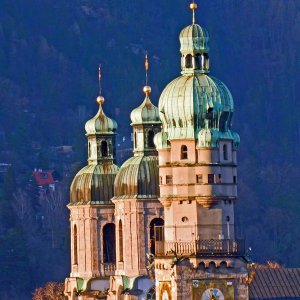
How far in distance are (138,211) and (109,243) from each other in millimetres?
6925

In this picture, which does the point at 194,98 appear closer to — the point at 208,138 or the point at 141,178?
the point at 208,138

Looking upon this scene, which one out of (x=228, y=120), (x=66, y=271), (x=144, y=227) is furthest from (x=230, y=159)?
(x=66, y=271)

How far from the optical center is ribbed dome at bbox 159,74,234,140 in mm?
90938

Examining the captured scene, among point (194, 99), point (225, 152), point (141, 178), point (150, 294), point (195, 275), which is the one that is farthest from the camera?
point (141, 178)

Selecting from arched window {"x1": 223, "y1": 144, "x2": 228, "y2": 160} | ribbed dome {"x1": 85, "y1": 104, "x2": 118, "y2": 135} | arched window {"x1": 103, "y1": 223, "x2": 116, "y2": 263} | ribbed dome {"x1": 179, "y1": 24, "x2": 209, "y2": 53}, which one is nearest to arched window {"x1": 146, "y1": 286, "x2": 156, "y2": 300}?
arched window {"x1": 103, "y1": 223, "x2": 116, "y2": 263}

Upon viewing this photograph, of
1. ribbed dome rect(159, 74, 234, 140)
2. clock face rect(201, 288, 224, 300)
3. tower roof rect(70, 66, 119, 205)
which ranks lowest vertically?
clock face rect(201, 288, 224, 300)

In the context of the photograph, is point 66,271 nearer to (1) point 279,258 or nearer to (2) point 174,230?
(1) point 279,258

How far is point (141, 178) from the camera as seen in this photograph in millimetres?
111938

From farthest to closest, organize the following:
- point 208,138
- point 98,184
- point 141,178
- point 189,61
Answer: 1. point 98,184
2. point 141,178
3. point 189,61
4. point 208,138

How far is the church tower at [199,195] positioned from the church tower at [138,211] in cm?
1938

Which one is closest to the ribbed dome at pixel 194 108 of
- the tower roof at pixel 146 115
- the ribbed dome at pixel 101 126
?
the tower roof at pixel 146 115

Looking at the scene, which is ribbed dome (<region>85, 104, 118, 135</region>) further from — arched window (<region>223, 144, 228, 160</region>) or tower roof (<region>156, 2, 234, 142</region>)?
arched window (<region>223, 144, 228, 160</region>)

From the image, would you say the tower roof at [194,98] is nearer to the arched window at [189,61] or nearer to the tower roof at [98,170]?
the arched window at [189,61]

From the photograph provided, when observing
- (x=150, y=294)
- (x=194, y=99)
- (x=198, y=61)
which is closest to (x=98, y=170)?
(x=150, y=294)
